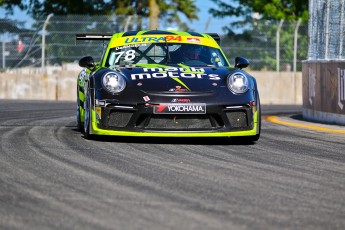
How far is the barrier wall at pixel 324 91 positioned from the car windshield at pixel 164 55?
9.91ft

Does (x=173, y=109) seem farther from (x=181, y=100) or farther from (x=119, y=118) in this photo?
(x=119, y=118)

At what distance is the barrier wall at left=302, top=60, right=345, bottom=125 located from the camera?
14.1 m

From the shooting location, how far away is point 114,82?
Result: 33.2 feet

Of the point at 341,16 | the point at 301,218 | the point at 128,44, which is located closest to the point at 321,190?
the point at 301,218

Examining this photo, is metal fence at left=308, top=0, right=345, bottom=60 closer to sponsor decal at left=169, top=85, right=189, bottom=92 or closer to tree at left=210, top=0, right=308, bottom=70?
sponsor decal at left=169, top=85, right=189, bottom=92

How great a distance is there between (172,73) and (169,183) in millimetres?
3613

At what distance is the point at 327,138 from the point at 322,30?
4.47 meters

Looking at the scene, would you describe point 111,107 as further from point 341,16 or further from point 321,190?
point 341,16

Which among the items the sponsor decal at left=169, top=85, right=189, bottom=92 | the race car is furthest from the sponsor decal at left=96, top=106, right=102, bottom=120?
the sponsor decal at left=169, top=85, right=189, bottom=92

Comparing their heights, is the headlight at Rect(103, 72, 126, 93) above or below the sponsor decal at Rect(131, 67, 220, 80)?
below

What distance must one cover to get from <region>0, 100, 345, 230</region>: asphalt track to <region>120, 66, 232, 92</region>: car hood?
55 cm

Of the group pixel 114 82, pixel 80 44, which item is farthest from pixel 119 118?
pixel 80 44

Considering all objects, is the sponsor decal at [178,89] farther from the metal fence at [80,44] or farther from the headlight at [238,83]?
the metal fence at [80,44]

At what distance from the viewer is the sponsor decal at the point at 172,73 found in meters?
10.3
